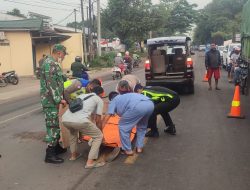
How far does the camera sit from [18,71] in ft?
96.4

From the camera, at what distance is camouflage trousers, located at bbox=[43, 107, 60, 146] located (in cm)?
647

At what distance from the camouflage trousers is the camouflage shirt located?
10cm

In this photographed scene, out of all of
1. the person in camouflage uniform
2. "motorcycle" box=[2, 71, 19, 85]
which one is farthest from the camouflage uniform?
"motorcycle" box=[2, 71, 19, 85]

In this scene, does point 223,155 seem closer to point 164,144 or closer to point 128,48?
point 164,144

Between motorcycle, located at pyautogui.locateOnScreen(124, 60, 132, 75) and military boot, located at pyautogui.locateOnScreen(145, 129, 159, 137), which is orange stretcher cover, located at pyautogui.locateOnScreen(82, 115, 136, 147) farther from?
motorcycle, located at pyautogui.locateOnScreen(124, 60, 132, 75)

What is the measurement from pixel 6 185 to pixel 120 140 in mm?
1996

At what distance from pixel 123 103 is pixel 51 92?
3.68ft

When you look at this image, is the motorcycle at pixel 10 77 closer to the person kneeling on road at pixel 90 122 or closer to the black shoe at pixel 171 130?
the black shoe at pixel 171 130

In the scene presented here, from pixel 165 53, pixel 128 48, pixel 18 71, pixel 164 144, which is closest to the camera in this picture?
pixel 164 144

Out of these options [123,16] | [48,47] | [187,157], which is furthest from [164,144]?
[123,16]

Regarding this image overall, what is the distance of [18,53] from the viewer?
96.4 feet

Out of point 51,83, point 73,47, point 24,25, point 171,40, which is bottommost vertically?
point 73,47

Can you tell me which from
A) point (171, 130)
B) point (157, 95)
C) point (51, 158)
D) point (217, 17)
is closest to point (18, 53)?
point (171, 130)

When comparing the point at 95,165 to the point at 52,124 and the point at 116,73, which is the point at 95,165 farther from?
the point at 116,73
